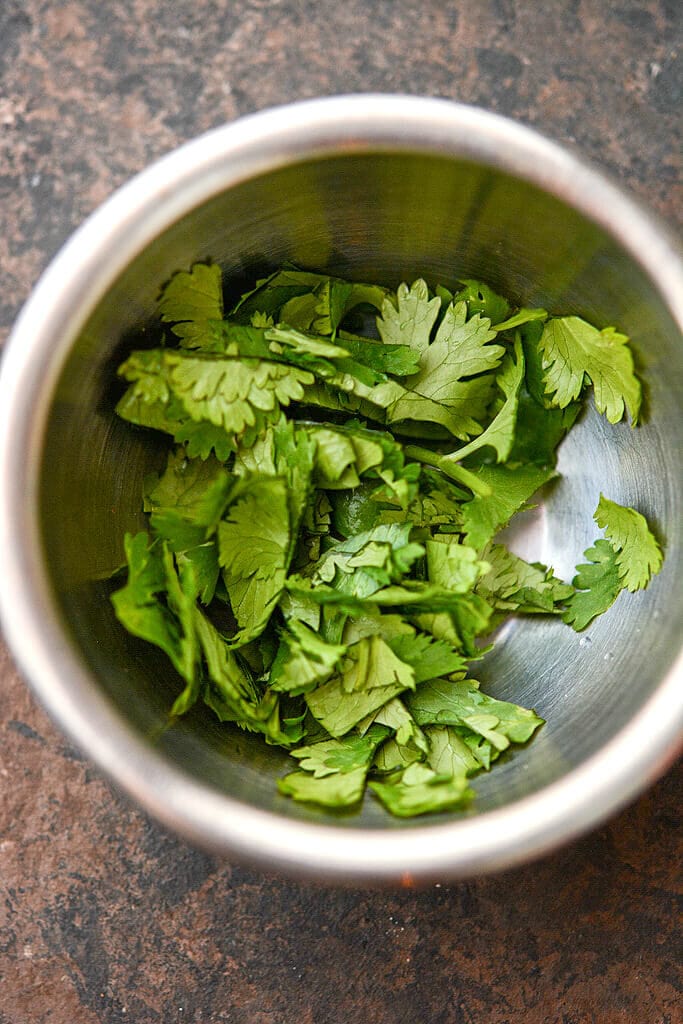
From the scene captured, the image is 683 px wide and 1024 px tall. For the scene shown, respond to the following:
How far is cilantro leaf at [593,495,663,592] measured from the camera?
42.6 inches

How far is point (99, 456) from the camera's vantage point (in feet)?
3.44

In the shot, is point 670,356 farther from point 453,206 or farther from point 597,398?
point 453,206

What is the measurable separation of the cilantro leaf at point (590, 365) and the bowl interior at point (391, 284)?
0.02 meters

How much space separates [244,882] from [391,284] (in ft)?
3.03

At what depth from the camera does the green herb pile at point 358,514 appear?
1.01 m

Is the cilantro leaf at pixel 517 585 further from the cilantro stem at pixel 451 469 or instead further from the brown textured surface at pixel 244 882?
the brown textured surface at pixel 244 882

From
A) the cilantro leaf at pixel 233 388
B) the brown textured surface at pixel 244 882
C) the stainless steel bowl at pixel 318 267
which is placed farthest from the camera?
the brown textured surface at pixel 244 882

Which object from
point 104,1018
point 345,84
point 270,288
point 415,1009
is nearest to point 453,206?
point 270,288

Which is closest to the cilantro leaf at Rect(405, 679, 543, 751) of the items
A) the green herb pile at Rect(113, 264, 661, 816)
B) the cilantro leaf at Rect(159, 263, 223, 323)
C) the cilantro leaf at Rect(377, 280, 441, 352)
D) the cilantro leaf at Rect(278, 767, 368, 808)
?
the green herb pile at Rect(113, 264, 661, 816)

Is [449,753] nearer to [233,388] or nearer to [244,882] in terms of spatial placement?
[244,882]

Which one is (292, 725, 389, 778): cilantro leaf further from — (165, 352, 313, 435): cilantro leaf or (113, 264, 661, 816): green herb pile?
(165, 352, 313, 435): cilantro leaf

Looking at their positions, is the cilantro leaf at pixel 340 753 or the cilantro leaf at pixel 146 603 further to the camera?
the cilantro leaf at pixel 340 753

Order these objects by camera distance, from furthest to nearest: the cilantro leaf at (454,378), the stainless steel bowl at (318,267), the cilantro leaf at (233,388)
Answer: the cilantro leaf at (454,378)
the cilantro leaf at (233,388)
the stainless steel bowl at (318,267)

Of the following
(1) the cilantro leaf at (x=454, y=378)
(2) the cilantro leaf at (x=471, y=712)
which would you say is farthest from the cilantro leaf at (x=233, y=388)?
(2) the cilantro leaf at (x=471, y=712)
